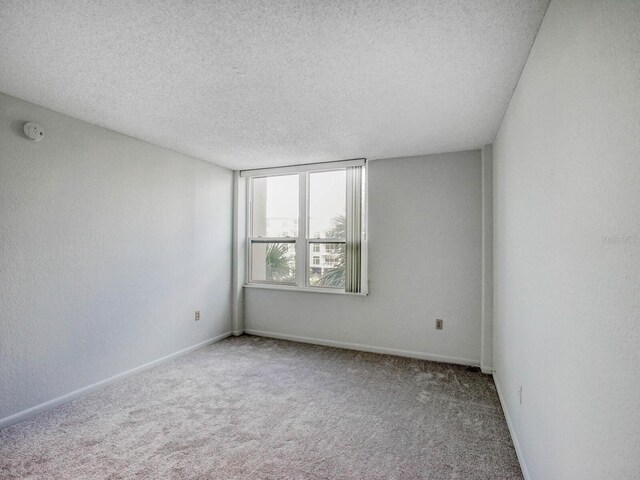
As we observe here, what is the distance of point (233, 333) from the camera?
489 cm

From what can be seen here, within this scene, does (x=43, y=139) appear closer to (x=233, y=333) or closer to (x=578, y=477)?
(x=233, y=333)

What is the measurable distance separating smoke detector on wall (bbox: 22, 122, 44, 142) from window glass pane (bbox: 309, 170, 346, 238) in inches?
114

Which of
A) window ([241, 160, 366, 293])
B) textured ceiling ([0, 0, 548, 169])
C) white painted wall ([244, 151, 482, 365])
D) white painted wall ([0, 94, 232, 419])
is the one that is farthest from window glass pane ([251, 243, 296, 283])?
textured ceiling ([0, 0, 548, 169])

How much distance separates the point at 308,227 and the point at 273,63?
2781mm

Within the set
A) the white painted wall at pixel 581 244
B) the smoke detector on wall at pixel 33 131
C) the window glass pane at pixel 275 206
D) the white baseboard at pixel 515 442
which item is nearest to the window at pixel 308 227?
the window glass pane at pixel 275 206

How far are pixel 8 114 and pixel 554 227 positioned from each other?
141 inches

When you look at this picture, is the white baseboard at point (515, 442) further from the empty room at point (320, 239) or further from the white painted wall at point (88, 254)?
the white painted wall at point (88, 254)

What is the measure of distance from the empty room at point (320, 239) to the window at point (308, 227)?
35mm

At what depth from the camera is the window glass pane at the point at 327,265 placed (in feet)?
14.8

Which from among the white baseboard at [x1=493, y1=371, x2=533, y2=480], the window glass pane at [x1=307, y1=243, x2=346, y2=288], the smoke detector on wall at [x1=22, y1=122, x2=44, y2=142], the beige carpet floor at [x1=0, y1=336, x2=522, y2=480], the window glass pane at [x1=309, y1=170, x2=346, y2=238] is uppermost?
the smoke detector on wall at [x1=22, y1=122, x2=44, y2=142]

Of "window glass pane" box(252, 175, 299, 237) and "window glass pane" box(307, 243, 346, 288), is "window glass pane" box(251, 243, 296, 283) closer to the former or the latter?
"window glass pane" box(252, 175, 299, 237)

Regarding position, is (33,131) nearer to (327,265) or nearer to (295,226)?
(295,226)

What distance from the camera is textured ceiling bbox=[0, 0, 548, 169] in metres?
1.59

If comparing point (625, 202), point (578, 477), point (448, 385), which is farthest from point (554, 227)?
point (448, 385)
